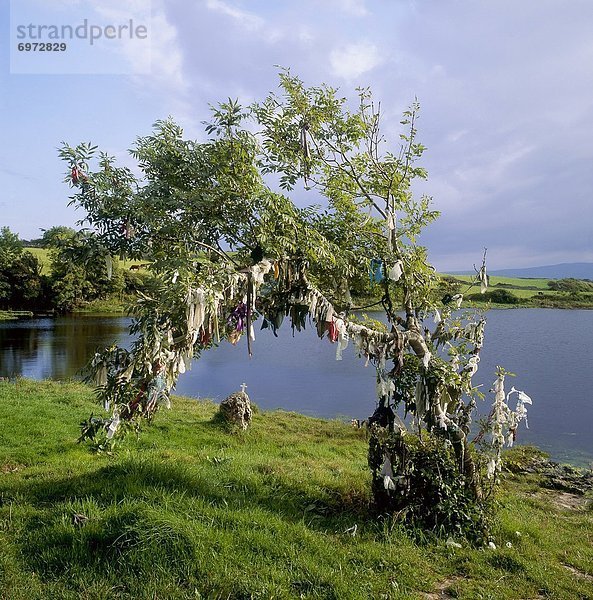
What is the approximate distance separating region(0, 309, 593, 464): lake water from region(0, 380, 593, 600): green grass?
11160 mm

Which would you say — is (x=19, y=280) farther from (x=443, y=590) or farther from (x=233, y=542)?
(x=443, y=590)

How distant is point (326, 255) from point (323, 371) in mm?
24882

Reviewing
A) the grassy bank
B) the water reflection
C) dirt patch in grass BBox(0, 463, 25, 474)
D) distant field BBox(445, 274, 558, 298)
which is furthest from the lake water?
distant field BBox(445, 274, 558, 298)

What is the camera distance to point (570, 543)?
23.8 feet

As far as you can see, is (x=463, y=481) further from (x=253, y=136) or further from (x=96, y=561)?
(x=253, y=136)

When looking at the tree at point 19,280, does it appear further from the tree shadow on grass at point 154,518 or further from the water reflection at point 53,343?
the tree shadow on grass at point 154,518

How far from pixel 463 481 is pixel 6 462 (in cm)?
813

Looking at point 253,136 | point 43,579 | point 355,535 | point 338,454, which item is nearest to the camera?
point 43,579

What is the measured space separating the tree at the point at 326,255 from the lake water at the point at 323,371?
1200 centimetres

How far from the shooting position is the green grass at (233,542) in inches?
186

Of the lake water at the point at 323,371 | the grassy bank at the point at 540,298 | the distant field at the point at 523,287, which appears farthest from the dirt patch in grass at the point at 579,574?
the distant field at the point at 523,287

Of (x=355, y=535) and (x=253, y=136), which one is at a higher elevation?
(x=253, y=136)

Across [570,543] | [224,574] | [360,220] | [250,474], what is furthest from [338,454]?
[224,574]

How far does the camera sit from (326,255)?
6.41 meters
